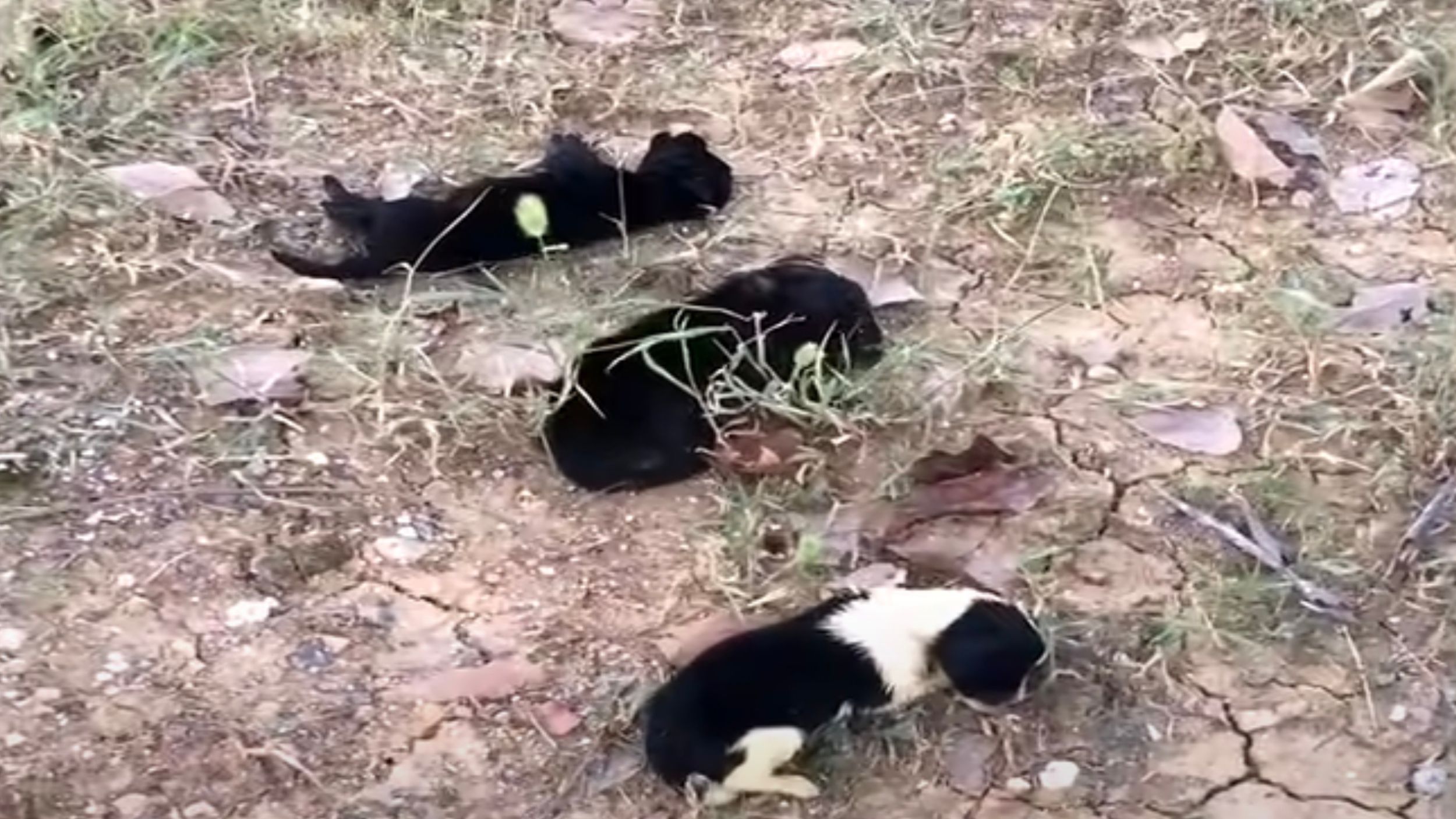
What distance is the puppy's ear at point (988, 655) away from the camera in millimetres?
2531

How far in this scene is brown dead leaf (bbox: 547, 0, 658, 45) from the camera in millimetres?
3877

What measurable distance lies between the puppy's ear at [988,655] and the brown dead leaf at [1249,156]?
1160mm

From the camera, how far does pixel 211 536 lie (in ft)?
9.30

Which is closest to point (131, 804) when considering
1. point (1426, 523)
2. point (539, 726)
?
point (539, 726)

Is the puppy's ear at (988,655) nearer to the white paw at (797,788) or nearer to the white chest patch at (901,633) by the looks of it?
the white chest patch at (901,633)

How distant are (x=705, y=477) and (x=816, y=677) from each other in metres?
0.48

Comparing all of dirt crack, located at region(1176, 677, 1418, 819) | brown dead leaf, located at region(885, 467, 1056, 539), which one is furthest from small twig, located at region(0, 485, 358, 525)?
dirt crack, located at region(1176, 677, 1418, 819)

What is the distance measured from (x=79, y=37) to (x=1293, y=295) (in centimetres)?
196

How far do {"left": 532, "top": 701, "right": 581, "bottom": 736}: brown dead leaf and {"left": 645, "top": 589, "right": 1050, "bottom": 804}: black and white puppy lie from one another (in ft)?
0.36

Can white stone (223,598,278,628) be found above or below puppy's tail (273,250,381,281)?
below

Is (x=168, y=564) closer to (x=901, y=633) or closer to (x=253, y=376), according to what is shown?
(x=253, y=376)

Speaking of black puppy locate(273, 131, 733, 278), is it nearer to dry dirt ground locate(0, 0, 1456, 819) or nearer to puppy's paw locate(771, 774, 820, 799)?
dry dirt ground locate(0, 0, 1456, 819)

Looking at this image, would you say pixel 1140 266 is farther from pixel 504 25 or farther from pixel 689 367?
pixel 504 25

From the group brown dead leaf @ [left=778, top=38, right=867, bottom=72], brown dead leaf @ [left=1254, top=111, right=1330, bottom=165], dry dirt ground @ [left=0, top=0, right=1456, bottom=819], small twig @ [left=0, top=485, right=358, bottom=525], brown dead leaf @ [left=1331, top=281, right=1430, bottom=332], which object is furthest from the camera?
brown dead leaf @ [left=778, top=38, right=867, bottom=72]
